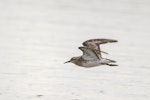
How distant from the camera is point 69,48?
53.6 feet

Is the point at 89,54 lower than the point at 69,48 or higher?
higher

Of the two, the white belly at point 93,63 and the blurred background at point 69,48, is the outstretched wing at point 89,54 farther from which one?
the blurred background at point 69,48

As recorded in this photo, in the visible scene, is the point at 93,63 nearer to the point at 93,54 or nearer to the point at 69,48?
the point at 93,54

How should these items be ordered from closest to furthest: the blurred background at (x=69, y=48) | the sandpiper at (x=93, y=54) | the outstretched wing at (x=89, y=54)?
1. the sandpiper at (x=93, y=54)
2. the outstretched wing at (x=89, y=54)
3. the blurred background at (x=69, y=48)

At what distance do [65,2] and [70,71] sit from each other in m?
10.5

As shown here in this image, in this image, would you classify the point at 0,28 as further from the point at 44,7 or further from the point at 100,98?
the point at 100,98

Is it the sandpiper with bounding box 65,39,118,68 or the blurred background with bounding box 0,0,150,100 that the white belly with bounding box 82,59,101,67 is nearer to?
the sandpiper with bounding box 65,39,118,68

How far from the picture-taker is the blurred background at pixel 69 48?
12883 mm

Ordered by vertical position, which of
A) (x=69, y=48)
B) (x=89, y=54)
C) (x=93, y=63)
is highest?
(x=89, y=54)

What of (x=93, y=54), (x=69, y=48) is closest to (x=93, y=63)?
(x=93, y=54)

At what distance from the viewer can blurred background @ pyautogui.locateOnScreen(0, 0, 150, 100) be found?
12.9 meters

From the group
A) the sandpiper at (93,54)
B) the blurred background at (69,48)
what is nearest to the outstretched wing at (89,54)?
the sandpiper at (93,54)

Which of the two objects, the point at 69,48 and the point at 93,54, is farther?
the point at 69,48

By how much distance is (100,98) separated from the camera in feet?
40.5
